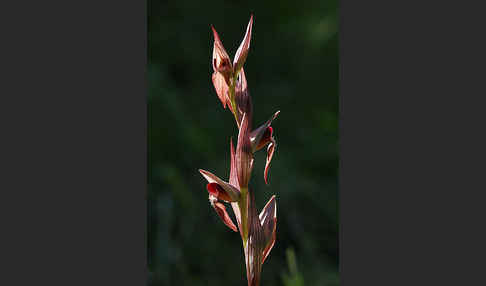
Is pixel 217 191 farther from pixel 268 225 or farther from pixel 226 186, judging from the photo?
pixel 268 225

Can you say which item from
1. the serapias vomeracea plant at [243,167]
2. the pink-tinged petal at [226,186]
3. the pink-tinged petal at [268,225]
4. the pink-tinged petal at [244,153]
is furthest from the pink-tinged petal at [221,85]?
the pink-tinged petal at [268,225]

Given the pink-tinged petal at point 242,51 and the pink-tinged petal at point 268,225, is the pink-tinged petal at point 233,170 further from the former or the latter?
the pink-tinged petal at point 242,51

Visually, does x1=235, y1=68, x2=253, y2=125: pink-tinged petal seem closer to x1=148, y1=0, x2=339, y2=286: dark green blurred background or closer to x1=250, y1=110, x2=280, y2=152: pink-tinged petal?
x1=250, y1=110, x2=280, y2=152: pink-tinged petal

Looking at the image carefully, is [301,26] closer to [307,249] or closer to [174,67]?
[174,67]

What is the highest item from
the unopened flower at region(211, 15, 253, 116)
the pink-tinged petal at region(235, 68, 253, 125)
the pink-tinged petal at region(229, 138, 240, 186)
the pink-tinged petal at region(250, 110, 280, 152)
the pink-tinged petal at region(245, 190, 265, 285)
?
the unopened flower at region(211, 15, 253, 116)

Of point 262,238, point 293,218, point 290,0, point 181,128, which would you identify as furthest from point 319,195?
point 262,238

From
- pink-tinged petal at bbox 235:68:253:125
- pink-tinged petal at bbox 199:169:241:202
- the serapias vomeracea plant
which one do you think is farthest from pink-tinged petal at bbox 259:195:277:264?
pink-tinged petal at bbox 235:68:253:125

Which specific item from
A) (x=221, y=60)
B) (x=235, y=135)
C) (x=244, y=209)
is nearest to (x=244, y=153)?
(x=244, y=209)

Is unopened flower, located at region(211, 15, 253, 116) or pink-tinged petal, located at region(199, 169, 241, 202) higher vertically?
unopened flower, located at region(211, 15, 253, 116)
